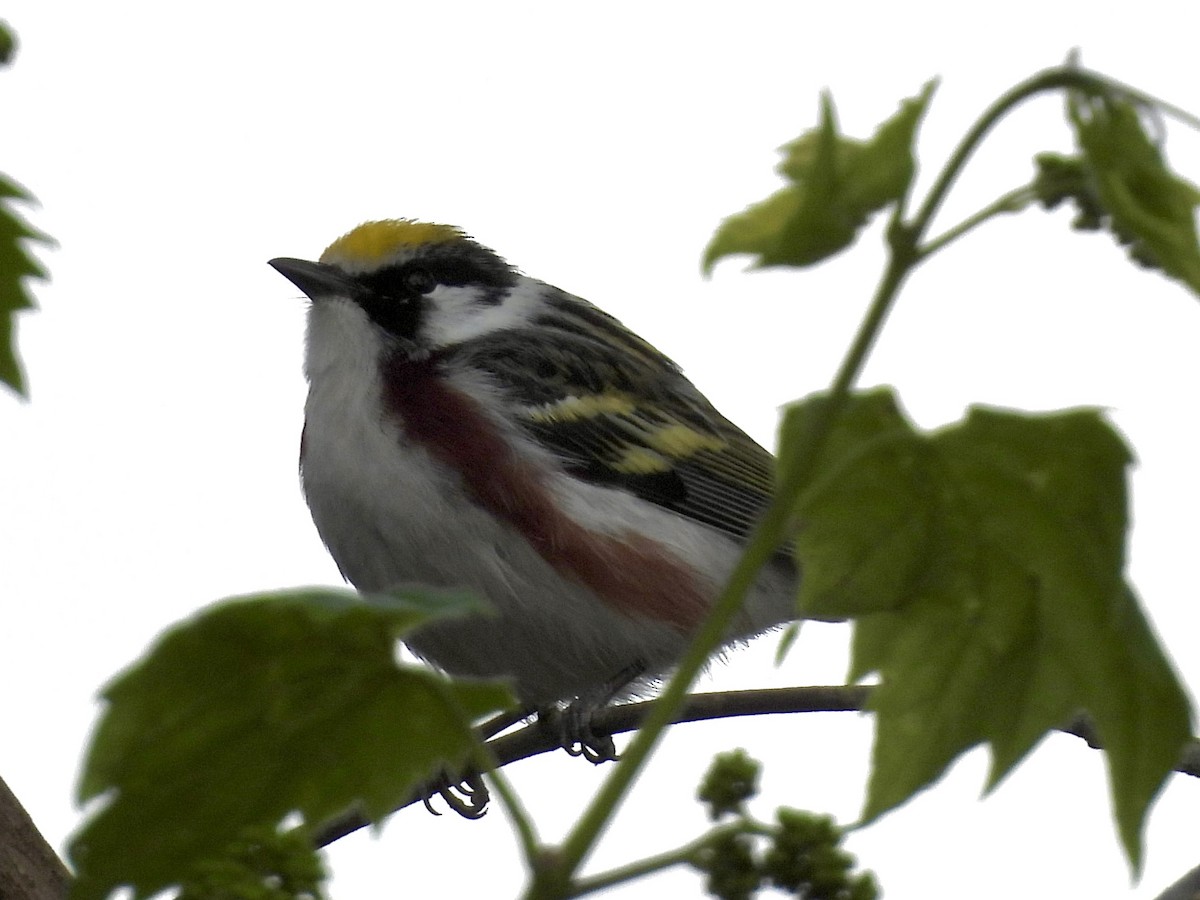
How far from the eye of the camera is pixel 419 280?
5.65 meters

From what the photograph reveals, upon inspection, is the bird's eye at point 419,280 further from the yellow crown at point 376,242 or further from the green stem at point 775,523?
the green stem at point 775,523

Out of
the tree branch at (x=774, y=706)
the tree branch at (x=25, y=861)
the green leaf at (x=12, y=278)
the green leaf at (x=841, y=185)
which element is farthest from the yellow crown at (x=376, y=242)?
the green leaf at (x=841, y=185)

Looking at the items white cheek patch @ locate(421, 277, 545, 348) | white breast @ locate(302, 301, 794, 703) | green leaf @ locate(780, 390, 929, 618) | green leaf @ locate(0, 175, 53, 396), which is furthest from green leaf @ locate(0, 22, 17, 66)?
white cheek patch @ locate(421, 277, 545, 348)

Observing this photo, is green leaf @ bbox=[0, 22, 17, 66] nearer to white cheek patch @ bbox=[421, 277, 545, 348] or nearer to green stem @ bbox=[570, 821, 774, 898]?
green stem @ bbox=[570, 821, 774, 898]

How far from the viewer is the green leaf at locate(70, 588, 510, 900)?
4.05 feet

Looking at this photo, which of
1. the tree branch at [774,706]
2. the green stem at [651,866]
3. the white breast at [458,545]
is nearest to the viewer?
the green stem at [651,866]

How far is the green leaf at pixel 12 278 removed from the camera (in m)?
1.42

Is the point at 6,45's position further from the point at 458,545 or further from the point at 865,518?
the point at 458,545

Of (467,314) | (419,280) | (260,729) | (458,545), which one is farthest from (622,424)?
(260,729)

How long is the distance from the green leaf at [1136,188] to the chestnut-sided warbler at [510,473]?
3.78 m

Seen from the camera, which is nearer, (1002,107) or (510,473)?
(1002,107)

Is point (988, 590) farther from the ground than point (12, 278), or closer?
closer

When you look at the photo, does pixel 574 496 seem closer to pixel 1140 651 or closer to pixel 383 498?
pixel 383 498

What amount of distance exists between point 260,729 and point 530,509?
368cm
